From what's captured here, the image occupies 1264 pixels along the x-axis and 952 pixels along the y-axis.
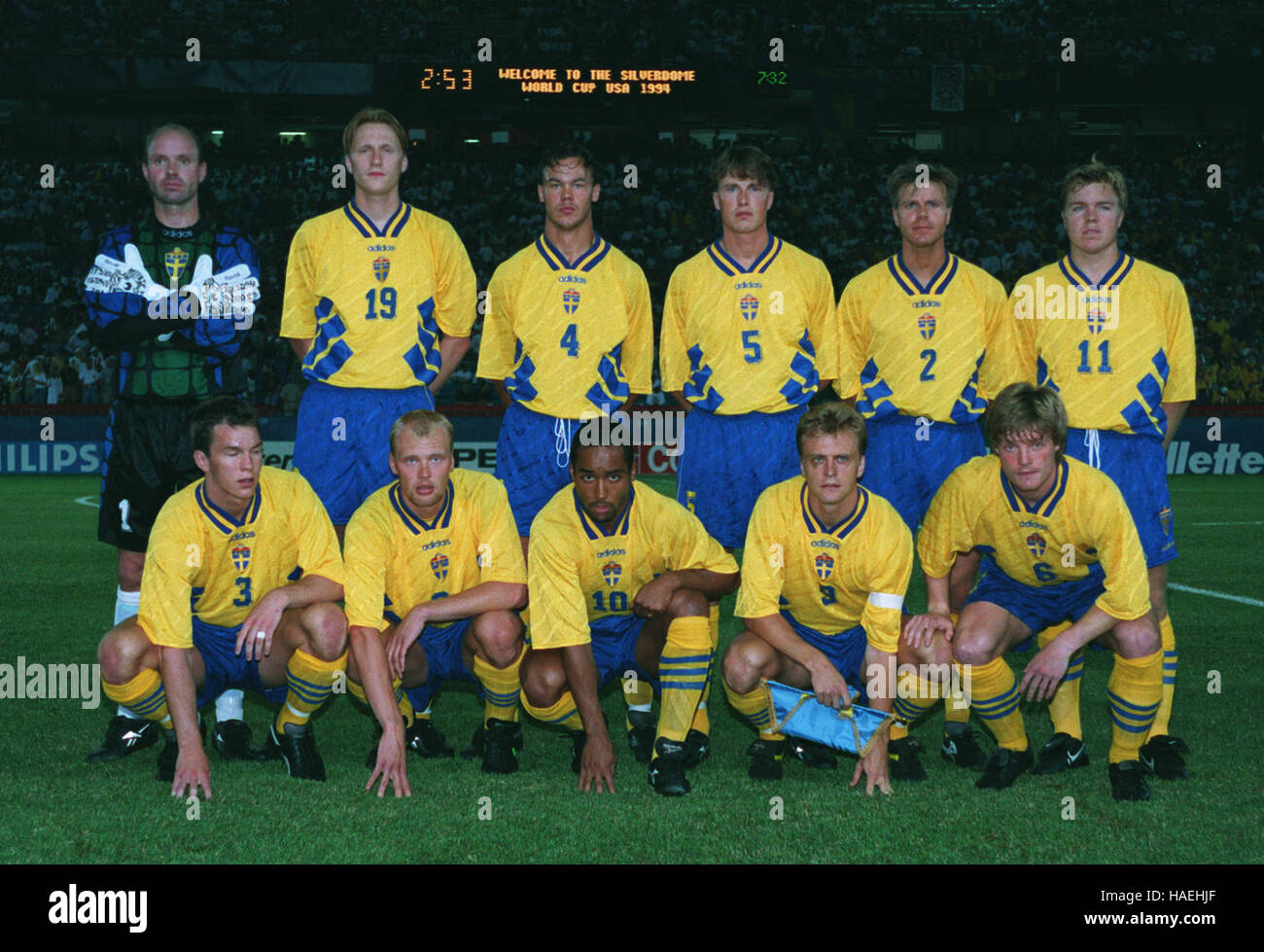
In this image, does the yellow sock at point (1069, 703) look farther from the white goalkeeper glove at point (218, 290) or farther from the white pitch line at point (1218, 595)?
the white pitch line at point (1218, 595)

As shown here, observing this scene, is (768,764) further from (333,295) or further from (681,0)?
(681,0)

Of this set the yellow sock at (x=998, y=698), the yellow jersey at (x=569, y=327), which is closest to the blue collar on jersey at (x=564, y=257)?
the yellow jersey at (x=569, y=327)

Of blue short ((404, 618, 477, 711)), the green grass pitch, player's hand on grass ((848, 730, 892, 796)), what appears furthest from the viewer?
blue short ((404, 618, 477, 711))

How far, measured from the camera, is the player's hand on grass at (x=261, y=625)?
430 centimetres

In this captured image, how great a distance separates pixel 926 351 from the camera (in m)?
5.33

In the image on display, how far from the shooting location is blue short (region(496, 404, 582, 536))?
17.7 feet

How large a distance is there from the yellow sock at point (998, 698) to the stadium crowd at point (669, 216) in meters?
14.5

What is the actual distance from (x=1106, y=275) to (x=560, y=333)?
6.97 feet

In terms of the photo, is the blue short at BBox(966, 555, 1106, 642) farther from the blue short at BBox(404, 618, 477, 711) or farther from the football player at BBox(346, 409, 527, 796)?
the blue short at BBox(404, 618, 477, 711)

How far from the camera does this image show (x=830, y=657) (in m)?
4.79

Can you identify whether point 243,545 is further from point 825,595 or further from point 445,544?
point 825,595

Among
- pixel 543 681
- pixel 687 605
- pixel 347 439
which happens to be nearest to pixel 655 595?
pixel 687 605

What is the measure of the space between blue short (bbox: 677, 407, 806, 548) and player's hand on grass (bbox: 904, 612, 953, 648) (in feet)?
3.44

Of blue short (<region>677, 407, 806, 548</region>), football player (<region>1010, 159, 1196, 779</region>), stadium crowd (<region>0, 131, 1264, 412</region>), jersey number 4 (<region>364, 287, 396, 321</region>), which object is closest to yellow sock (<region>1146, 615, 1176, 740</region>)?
football player (<region>1010, 159, 1196, 779</region>)
